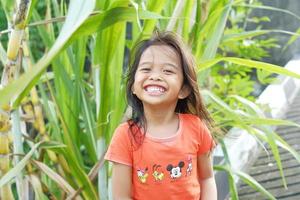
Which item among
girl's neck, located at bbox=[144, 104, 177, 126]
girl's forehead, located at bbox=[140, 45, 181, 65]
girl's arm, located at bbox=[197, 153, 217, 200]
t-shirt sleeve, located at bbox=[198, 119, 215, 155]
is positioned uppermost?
girl's forehead, located at bbox=[140, 45, 181, 65]

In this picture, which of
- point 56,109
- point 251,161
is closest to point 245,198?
point 251,161

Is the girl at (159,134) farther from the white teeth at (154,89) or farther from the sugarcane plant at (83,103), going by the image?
the sugarcane plant at (83,103)

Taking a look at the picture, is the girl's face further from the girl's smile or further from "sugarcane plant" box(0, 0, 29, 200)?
"sugarcane plant" box(0, 0, 29, 200)

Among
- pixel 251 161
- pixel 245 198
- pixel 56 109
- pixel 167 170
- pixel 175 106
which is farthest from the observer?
pixel 251 161

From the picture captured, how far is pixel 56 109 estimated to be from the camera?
1.96 metres

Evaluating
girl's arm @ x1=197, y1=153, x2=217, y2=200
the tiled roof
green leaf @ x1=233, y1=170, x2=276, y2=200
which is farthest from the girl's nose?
the tiled roof

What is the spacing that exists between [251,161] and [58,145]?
5.43 feet

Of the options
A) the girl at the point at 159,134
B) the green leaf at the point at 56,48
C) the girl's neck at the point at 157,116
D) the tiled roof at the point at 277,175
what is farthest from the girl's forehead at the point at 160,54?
the tiled roof at the point at 277,175

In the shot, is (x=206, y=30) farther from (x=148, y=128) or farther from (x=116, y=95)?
(x=148, y=128)

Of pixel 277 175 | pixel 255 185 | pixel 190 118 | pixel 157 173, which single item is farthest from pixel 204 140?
pixel 277 175

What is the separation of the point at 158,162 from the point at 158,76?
0.19m

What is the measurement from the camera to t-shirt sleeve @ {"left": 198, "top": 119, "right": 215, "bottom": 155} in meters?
1.59

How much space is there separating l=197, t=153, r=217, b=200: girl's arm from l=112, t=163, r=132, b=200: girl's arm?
0.20 m

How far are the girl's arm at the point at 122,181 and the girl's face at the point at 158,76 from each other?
16 centimetres
